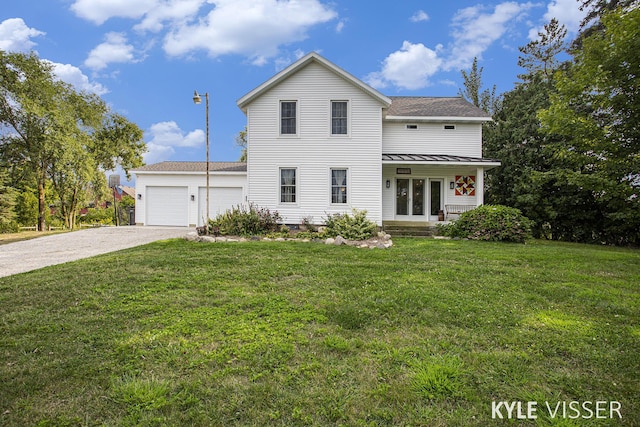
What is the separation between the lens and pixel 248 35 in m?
12.2

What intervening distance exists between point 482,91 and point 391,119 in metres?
16.3

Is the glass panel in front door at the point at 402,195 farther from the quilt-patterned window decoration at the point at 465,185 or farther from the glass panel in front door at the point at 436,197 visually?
the quilt-patterned window decoration at the point at 465,185

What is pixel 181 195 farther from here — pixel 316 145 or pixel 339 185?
pixel 339 185

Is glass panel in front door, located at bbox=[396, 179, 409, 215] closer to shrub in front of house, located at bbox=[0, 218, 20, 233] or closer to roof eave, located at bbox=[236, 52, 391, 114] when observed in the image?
roof eave, located at bbox=[236, 52, 391, 114]

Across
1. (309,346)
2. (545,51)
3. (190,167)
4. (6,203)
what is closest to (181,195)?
(190,167)

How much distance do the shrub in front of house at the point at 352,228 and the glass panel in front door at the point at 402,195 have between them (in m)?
3.97

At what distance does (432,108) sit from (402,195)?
4.87m

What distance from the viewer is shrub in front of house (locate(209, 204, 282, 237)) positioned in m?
11.7

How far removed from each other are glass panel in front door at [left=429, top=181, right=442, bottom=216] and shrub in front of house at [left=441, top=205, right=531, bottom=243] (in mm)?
2885

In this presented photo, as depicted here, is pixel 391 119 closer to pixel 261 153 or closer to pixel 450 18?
pixel 450 18

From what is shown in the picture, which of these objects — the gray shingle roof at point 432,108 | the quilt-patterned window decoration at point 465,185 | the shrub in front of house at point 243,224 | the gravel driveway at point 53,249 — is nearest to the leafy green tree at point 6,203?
the gravel driveway at point 53,249

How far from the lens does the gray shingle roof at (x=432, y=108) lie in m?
15.6

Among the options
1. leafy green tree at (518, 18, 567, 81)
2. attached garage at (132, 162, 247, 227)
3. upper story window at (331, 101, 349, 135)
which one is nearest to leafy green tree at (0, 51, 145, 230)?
attached garage at (132, 162, 247, 227)

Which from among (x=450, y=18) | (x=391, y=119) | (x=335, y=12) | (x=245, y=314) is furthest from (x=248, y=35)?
(x=245, y=314)
